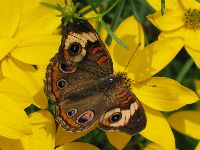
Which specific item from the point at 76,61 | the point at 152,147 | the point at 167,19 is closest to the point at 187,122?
the point at 152,147

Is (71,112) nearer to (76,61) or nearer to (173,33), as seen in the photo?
(76,61)

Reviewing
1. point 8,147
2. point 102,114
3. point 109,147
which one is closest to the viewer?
point 102,114

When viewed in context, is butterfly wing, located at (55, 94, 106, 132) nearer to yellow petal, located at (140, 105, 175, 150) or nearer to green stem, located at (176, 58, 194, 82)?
yellow petal, located at (140, 105, 175, 150)

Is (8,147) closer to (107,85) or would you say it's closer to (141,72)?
(107,85)

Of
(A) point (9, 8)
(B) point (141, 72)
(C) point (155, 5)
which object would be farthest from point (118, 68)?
(A) point (9, 8)

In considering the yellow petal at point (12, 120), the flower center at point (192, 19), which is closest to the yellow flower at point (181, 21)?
the flower center at point (192, 19)

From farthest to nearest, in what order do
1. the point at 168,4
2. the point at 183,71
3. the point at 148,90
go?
the point at 183,71 < the point at 168,4 < the point at 148,90
